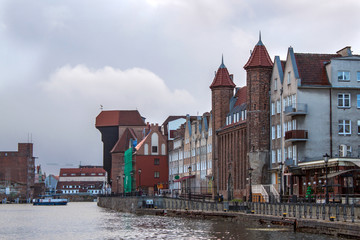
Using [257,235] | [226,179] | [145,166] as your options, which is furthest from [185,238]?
[145,166]

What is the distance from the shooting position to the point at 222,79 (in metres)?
103

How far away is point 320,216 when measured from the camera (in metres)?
50.9

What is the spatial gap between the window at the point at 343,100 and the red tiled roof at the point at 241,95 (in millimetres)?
22602

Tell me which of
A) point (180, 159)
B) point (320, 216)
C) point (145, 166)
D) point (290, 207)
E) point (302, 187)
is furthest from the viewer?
point (145, 166)

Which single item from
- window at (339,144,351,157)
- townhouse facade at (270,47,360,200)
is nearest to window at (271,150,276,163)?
townhouse facade at (270,47,360,200)

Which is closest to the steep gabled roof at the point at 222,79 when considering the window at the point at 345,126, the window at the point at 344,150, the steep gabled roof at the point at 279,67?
the steep gabled roof at the point at 279,67

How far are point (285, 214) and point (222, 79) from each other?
1918 inches

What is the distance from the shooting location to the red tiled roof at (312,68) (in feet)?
251

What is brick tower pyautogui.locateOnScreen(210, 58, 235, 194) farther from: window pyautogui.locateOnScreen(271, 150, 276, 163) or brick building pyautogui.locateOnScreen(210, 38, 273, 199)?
window pyautogui.locateOnScreen(271, 150, 276, 163)

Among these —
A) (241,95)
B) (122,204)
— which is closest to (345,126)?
(241,95)

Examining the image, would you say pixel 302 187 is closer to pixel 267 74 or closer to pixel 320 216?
pixel 267 74

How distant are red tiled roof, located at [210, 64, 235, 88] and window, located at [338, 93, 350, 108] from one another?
28.5m

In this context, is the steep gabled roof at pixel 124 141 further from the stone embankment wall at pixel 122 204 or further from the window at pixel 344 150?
the window at pixel 344 150

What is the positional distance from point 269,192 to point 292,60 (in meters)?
15.0
